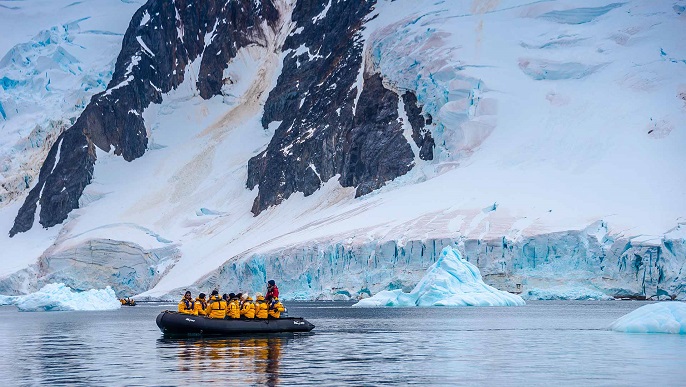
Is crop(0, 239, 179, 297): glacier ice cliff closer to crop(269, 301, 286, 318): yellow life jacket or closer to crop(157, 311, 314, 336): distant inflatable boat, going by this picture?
crop(157, 311, 314, 336): distant inflatable boat

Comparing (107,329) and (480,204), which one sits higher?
(480,204)

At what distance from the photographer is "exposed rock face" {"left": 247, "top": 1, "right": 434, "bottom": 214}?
145500mm

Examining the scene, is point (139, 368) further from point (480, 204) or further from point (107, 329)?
point (480, 204)

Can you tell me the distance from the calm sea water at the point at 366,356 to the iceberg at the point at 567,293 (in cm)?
3420

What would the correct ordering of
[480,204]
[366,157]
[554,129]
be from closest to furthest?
[480,204] → [554,129] → [366,157]

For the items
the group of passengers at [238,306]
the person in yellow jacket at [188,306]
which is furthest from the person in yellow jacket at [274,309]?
the person in yellow jacket at [188,306]

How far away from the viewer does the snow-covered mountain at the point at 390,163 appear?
10344 centimetres

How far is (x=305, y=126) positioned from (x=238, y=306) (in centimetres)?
11730

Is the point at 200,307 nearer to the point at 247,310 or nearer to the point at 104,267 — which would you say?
the point at 247,310

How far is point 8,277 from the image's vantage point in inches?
6176

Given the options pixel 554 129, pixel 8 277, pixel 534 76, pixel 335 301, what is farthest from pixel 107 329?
pixel 8 277

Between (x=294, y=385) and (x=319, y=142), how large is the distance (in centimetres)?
13116

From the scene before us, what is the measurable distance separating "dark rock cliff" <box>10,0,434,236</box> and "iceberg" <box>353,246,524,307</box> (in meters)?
49.4

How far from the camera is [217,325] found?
50219 mm
